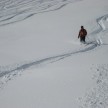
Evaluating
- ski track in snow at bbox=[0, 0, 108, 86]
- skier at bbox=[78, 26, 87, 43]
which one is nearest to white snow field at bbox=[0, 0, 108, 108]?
ski track in snow at bbox=[0, 0, 108, 86]

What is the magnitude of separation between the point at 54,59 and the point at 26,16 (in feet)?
31.3

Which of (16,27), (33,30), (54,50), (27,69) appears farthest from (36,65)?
(16,27)

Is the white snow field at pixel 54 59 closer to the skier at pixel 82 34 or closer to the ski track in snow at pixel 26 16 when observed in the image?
the ski track in snow at pixel 26 16

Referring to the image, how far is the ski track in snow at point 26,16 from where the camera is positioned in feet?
35.0

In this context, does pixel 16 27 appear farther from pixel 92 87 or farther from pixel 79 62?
pixel 92 87

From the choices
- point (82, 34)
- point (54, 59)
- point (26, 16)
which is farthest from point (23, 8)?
point (54, 59)

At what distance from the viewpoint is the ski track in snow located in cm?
1067

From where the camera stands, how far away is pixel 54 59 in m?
11.3

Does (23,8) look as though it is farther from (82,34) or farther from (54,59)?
(54,59)

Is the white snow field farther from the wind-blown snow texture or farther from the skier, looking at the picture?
the skier

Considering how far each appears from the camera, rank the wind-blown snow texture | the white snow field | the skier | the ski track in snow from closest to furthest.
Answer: the white snow field
the ski track in snow
the skier
the wind-blown snow texture

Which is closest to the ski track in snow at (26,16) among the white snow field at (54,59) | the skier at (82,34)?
the white snow field at (54,59)

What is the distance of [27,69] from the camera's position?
10547 millimetres

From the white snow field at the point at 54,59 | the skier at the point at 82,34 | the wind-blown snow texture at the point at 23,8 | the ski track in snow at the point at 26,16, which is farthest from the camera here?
the wind-blown snow texture at the point at 23,8
